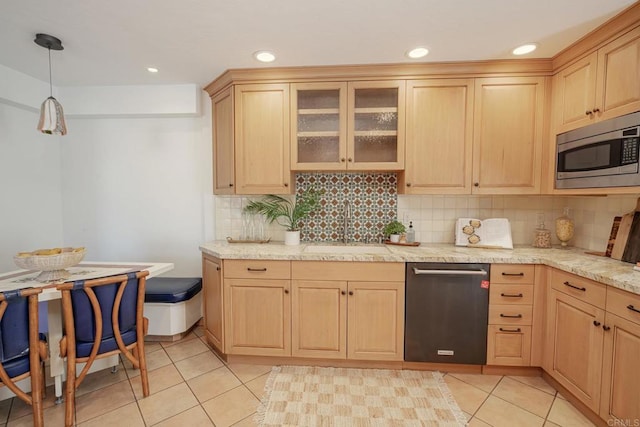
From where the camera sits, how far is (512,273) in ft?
6.22

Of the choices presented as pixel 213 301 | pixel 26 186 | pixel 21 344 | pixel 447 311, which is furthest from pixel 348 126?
pixel 26 186

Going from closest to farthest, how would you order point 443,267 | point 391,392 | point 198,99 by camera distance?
point 391,392 → point 443,267 → point 198,99

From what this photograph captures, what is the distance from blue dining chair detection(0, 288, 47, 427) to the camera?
133 cm

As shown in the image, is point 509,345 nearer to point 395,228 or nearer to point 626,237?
point 626,237

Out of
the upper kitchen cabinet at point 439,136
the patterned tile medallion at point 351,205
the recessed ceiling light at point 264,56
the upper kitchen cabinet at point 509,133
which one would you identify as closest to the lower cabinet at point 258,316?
the patterned tile medallion at point 351,205

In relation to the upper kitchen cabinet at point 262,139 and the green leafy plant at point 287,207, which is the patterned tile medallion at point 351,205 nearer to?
the green leafy plant at point 287,207

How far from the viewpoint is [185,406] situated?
1678mm

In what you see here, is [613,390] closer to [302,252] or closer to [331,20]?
[302,252]

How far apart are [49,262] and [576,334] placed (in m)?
3.22

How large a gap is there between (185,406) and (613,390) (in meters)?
2.40

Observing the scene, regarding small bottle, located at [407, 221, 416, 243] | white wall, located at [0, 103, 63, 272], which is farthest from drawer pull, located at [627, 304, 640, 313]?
white wall, located at [0, 103, 63, 272]

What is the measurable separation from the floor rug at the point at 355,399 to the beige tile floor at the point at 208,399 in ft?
0.31

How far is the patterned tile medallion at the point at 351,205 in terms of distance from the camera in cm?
252

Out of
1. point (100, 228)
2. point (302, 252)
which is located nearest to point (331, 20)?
point (302, 252)
